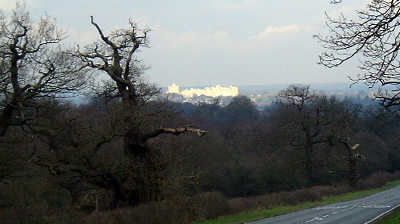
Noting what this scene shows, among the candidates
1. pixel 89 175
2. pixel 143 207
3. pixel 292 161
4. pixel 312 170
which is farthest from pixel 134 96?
pixel 312 170

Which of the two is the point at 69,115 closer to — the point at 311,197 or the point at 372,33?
the point at 372,33

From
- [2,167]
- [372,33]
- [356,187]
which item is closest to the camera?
[372,33]

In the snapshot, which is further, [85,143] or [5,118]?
[85,143]

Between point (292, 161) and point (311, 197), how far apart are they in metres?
7.35

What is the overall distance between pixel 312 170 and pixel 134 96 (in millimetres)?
29161

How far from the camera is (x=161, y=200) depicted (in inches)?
838

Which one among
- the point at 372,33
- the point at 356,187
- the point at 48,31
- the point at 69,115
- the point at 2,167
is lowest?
the point at 356,187

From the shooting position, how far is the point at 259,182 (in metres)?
42.8

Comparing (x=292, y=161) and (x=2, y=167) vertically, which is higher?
(x=2, y=167)

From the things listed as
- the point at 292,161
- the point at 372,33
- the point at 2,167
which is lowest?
the point at 292,161

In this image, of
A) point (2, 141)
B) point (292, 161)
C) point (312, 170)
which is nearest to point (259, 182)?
point (292, 161)

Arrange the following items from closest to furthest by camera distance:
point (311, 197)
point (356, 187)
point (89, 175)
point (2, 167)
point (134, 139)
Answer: point (2, 167), point (89, 175), point (134, 139), point (311, 197), point (356, 187)

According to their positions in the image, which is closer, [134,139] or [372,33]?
[372,33]

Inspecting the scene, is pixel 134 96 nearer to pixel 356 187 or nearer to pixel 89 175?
pixel 89 175
